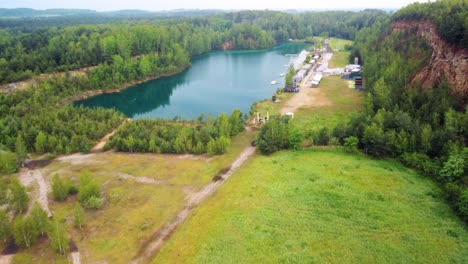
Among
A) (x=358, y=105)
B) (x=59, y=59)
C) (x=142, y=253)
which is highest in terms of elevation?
(x=59, y=59)

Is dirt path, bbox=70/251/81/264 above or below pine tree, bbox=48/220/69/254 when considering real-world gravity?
below

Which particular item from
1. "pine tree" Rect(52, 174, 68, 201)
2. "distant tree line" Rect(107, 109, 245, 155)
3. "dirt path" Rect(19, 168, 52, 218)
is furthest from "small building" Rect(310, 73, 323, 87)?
"pine tree" Rect(52, 174, 68, 201)

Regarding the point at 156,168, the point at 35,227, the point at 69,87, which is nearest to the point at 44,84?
the point at 69,87

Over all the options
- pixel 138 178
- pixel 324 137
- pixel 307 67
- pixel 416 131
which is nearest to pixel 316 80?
pixel 307 67

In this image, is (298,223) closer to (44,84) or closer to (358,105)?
(358,105)

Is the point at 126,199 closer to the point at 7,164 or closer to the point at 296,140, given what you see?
the point at 7,164

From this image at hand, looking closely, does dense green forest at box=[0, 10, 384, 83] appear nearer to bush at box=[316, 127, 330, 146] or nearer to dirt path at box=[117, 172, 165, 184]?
dirt path at box=[117, 172, 165, 184]

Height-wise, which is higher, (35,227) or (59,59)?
(59,59)

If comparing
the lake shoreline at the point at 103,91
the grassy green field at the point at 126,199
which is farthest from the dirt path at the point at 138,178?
the lake shoreline at the point at 103,91
